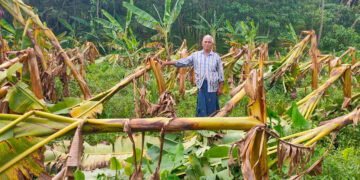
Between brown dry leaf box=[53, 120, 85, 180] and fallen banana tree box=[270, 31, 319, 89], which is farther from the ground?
brown dry leaf box=[53, 120, 85, 180]

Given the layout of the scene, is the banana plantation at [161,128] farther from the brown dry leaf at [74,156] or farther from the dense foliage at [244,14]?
the dense foliage at [244,14]

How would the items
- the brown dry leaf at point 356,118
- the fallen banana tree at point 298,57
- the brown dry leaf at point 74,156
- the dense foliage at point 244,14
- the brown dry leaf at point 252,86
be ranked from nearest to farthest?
the brown dry leaf at point 74,156
the brown dry leaf at point 252,86
the brown dry leaf at point 356,118
the fallen banana tree at point 298,57
the dense foliage at point 244,14

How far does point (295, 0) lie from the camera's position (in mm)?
21375

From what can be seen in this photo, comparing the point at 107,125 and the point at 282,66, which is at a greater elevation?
the point at 107,125

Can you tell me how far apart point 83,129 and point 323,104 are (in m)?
3.89

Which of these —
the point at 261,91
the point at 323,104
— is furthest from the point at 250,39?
the point at 261,91

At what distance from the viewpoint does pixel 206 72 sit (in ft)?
11.0

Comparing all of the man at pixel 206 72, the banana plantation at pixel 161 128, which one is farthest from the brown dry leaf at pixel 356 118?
the man at pixel 206 72

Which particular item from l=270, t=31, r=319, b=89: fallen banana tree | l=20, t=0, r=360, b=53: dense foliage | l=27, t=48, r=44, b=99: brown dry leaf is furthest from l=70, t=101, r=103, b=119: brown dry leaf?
l=20, t=0, r=360, b=53: dense foliage

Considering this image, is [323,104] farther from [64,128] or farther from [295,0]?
[295,0]

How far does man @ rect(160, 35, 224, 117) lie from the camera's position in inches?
131

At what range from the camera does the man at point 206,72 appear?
3.32 m

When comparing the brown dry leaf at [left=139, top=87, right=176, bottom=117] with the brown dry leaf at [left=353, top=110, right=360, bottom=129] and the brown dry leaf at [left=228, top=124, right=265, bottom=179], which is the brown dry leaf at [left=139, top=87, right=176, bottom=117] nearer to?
the brown dry leaf at [left=353, top=110, right=360, bottom=129]

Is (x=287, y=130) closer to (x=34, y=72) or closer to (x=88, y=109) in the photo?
(x=88, y=109)
